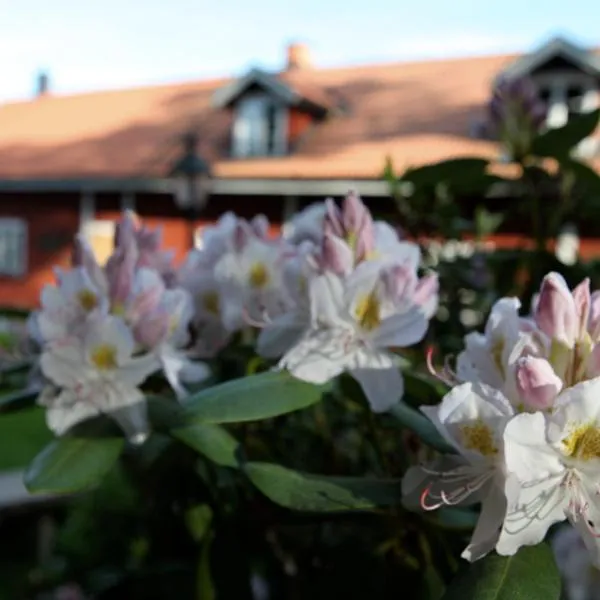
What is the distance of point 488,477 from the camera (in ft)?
1.91

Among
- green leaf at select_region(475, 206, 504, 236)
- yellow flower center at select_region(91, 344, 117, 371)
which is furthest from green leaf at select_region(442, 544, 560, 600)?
green leaf at select_region(475, 206, 504, 236)

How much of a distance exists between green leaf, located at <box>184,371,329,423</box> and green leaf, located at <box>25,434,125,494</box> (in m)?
0.09

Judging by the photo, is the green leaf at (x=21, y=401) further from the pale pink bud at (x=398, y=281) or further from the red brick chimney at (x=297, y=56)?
the red brick chimney at (x=297, y=56)

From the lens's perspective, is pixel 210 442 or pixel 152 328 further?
pixel 152 328

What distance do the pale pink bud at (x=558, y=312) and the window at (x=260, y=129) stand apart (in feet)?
29.4

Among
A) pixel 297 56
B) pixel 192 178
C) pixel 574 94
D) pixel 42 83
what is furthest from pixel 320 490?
pixel 42 83

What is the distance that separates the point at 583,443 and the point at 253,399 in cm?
23

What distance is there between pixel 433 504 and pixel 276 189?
8.18m

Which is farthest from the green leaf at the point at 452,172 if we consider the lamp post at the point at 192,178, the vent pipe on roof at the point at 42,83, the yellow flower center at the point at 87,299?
the vent pipe on roof at the point at 42,83

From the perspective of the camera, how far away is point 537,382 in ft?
1.75

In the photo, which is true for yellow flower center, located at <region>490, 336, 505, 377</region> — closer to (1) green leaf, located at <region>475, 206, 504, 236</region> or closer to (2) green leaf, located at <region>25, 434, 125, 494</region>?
(2) green leaf, located at <region>25, 434, 125, 494</region>

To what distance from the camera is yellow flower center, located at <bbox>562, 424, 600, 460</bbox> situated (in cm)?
54

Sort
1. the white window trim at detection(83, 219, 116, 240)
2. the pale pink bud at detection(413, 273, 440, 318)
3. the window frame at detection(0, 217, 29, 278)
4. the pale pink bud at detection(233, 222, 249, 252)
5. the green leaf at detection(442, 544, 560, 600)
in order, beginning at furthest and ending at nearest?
the window frame at detection(0, 217, 29, 278)
the white window trim at detection(83, 219, 116, 240)
the pale pink bud at detection(233, 222, 249, 252)
the pale pink bud at detection(413, 273, 440, 318)
the green leaf at detection(442, 544, 560, 600)

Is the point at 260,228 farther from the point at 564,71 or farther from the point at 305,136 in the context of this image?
the point at 305,136
